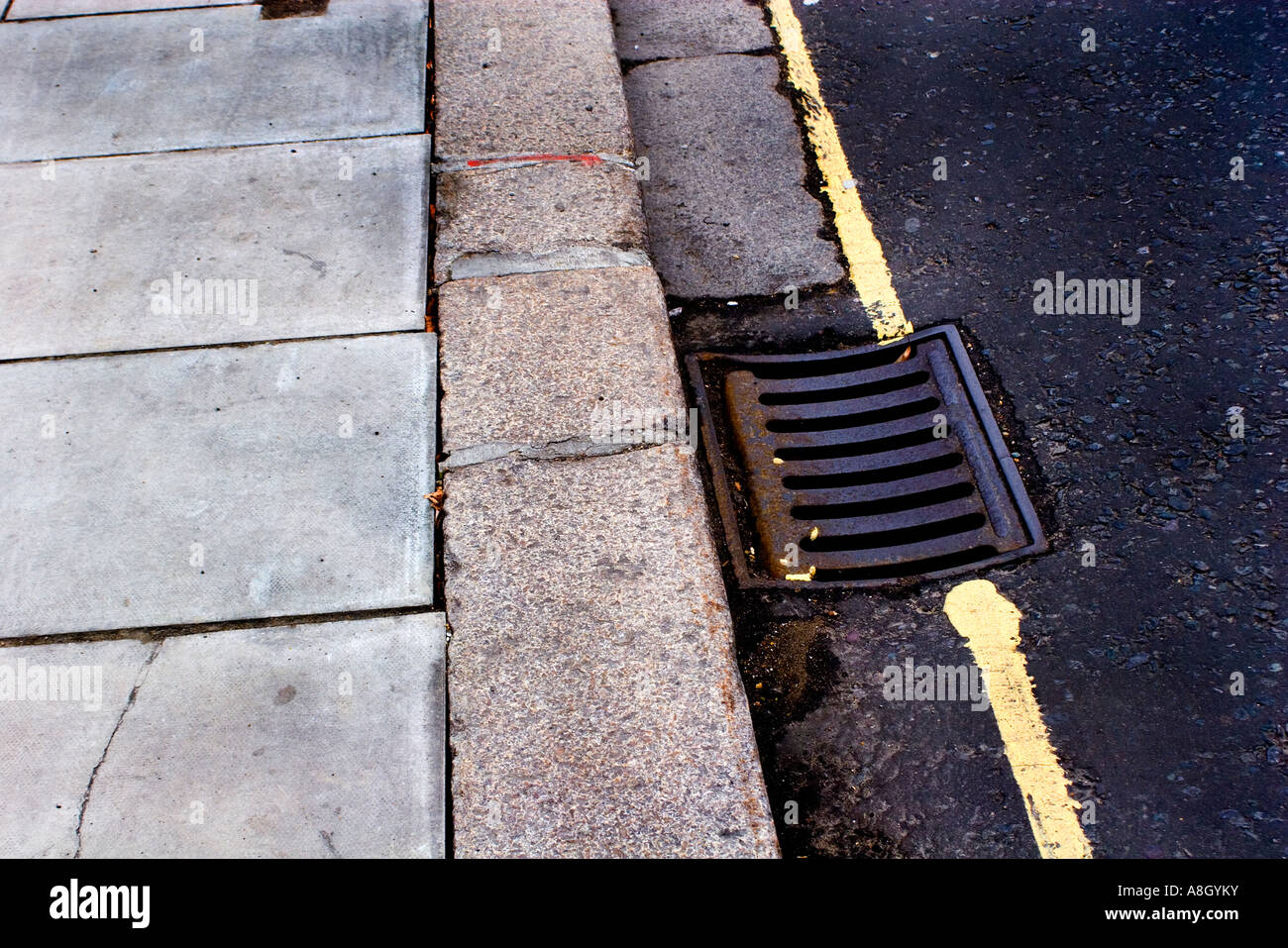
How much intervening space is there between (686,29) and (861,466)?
2722mm

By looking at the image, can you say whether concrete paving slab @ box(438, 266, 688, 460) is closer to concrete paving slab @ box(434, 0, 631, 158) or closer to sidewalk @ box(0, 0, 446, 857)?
sidewalk @ box(0, 0, 446, 857)

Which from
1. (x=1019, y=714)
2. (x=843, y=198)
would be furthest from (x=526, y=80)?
(x=1019, y=714)

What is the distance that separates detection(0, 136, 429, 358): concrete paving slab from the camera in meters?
3.20

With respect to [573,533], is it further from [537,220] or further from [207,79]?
[207,79]

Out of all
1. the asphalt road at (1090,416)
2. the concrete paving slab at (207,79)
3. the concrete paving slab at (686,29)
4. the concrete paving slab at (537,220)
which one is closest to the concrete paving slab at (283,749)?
the asphalt road at (1090,416)

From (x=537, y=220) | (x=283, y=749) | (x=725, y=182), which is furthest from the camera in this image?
(x=725, y=182)

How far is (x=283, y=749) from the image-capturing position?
7.33 ft

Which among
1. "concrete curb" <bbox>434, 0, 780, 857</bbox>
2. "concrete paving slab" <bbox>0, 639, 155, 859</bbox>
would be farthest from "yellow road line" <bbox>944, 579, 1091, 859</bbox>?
"concrete paving slab" <bbox>0, 639, 155, 859</bbox>

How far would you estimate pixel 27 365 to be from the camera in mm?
3080

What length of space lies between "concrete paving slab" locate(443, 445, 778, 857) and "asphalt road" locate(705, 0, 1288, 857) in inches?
7.7

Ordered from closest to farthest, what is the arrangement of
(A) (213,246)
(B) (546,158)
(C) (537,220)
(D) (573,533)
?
(D) (573,533)
(A) (213,246)
(C) (537,220)
(B) (546,158)

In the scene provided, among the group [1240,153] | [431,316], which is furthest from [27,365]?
[1240,153]

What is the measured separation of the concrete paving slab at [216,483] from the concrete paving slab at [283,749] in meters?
0.14

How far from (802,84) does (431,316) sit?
2.10 meters
